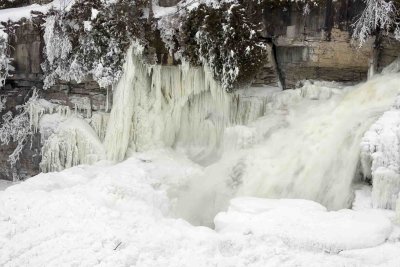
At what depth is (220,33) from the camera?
26.8 feet

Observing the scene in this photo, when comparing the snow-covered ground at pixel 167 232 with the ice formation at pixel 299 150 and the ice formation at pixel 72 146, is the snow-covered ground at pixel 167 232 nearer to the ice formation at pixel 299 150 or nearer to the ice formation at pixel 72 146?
the ice formation at pixel 299 150

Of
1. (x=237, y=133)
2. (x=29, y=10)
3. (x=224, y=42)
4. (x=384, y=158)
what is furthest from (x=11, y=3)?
(x=384, y=158)

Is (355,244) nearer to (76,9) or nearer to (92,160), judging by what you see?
(92,160)

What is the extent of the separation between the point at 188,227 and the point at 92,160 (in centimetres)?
400

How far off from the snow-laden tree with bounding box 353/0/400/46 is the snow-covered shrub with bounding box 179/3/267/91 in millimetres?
1771

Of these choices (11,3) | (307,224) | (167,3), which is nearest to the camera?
(307,224)

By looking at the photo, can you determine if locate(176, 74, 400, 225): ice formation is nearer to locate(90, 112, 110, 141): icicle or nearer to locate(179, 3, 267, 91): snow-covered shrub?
locate(179, 3, 267, 91): snow-covered shrub

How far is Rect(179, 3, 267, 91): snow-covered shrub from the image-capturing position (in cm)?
812

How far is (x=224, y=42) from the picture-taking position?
8148 millimetres

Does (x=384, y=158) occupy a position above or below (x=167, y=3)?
below

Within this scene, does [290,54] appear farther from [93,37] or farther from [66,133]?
[66,133]

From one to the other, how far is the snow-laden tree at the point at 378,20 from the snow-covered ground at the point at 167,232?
128 inches

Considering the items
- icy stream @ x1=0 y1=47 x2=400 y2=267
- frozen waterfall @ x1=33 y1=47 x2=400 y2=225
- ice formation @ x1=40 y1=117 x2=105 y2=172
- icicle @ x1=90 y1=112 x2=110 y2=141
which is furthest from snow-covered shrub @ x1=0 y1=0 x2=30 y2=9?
icicle @ x1=90 y1=112 x2=110 y2=141

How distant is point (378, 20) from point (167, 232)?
17.8ft
